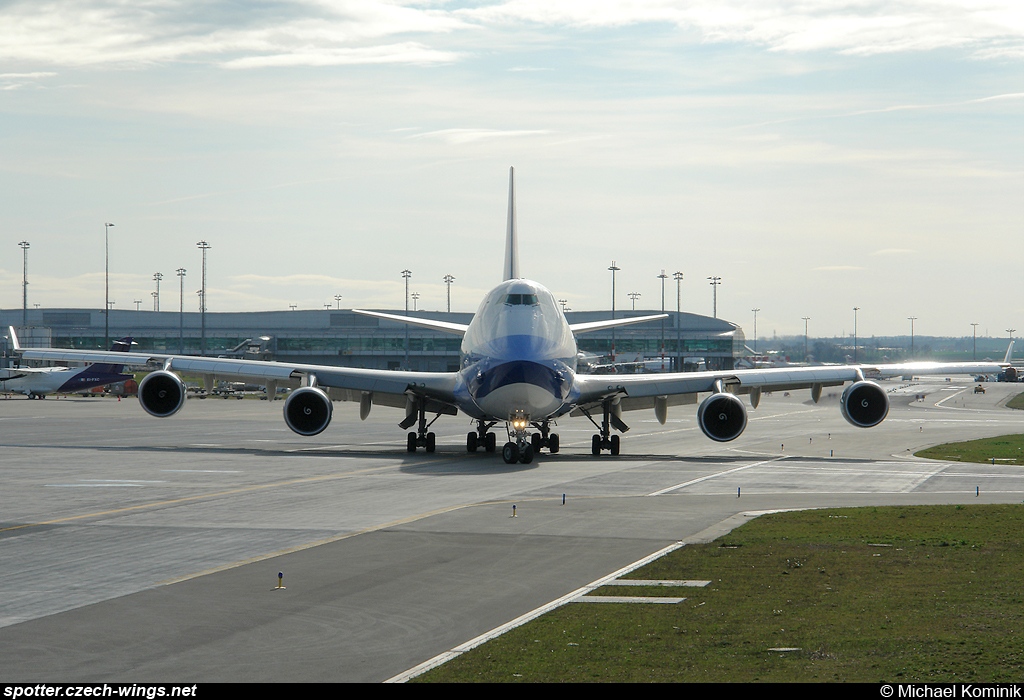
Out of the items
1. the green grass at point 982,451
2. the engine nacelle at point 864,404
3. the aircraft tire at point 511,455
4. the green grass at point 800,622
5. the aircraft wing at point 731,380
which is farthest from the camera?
the aircraft wing at point 731,380

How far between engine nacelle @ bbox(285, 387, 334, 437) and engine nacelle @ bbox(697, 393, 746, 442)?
14147mm

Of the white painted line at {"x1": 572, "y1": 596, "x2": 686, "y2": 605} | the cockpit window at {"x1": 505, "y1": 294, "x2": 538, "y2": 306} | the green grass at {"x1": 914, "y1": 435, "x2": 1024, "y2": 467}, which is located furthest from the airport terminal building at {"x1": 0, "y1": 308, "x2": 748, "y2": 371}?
the white painted line at {"x1": 572, "y1": 596, "x2": 686, "y2": 605}

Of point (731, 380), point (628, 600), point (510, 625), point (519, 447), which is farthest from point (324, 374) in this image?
point (510, 625)

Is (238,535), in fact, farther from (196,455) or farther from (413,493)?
(196,455)

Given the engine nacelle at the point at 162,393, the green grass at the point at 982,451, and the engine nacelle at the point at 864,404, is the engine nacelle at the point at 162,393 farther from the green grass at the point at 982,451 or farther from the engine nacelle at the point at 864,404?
the green grass at the point at 982,451

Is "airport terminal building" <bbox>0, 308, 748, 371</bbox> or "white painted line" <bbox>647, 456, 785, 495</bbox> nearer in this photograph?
"white painted line" <bbox>647, 456, 785, 495</bbox>

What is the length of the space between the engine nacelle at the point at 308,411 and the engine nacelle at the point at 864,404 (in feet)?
65.1

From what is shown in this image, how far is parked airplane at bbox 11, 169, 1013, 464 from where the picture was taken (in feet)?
130

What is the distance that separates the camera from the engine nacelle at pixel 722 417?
4184cm

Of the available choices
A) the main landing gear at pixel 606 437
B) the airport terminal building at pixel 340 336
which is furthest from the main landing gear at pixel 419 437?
the airport terminal building at pixel 340 336

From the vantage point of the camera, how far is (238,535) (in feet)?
74.0

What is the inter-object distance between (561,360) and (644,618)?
1021 inches

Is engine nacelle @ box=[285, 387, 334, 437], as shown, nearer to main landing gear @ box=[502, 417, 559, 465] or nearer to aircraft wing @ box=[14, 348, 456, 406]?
aircraft wing @ box=[14, 348, 456, 406]
